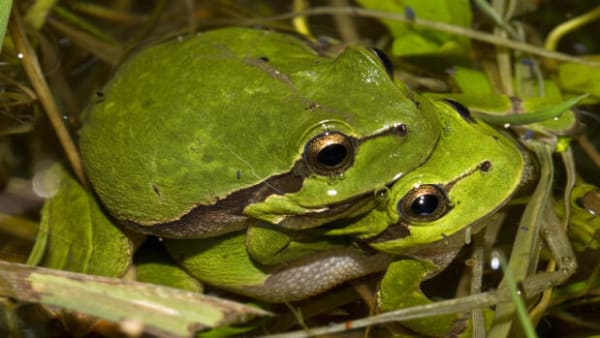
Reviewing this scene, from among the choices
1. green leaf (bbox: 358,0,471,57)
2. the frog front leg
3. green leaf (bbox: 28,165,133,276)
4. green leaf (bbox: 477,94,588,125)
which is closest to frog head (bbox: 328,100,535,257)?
green leaf (bbox: 477,94,588,125)

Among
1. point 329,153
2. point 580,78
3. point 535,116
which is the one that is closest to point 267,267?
point 329,153

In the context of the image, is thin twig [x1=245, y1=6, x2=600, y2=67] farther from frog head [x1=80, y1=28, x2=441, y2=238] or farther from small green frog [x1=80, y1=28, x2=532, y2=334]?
frog head [x1=80, y1=28, x2=441, y2=238]

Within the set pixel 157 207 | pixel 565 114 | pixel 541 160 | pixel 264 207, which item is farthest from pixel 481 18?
pixel 157 207

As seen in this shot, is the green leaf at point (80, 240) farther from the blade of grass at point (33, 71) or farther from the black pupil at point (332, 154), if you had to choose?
the black pupil at point (332, 154)

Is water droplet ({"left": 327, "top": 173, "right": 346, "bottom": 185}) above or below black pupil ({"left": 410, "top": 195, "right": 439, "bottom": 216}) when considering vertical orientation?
below

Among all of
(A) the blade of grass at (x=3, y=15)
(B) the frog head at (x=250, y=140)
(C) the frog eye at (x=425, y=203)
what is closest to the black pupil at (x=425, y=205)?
(C) the frog eye at (x=425, y=203)

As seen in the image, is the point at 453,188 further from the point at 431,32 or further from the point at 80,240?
the point at 80,240

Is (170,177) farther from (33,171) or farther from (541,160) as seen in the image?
(541,160)
